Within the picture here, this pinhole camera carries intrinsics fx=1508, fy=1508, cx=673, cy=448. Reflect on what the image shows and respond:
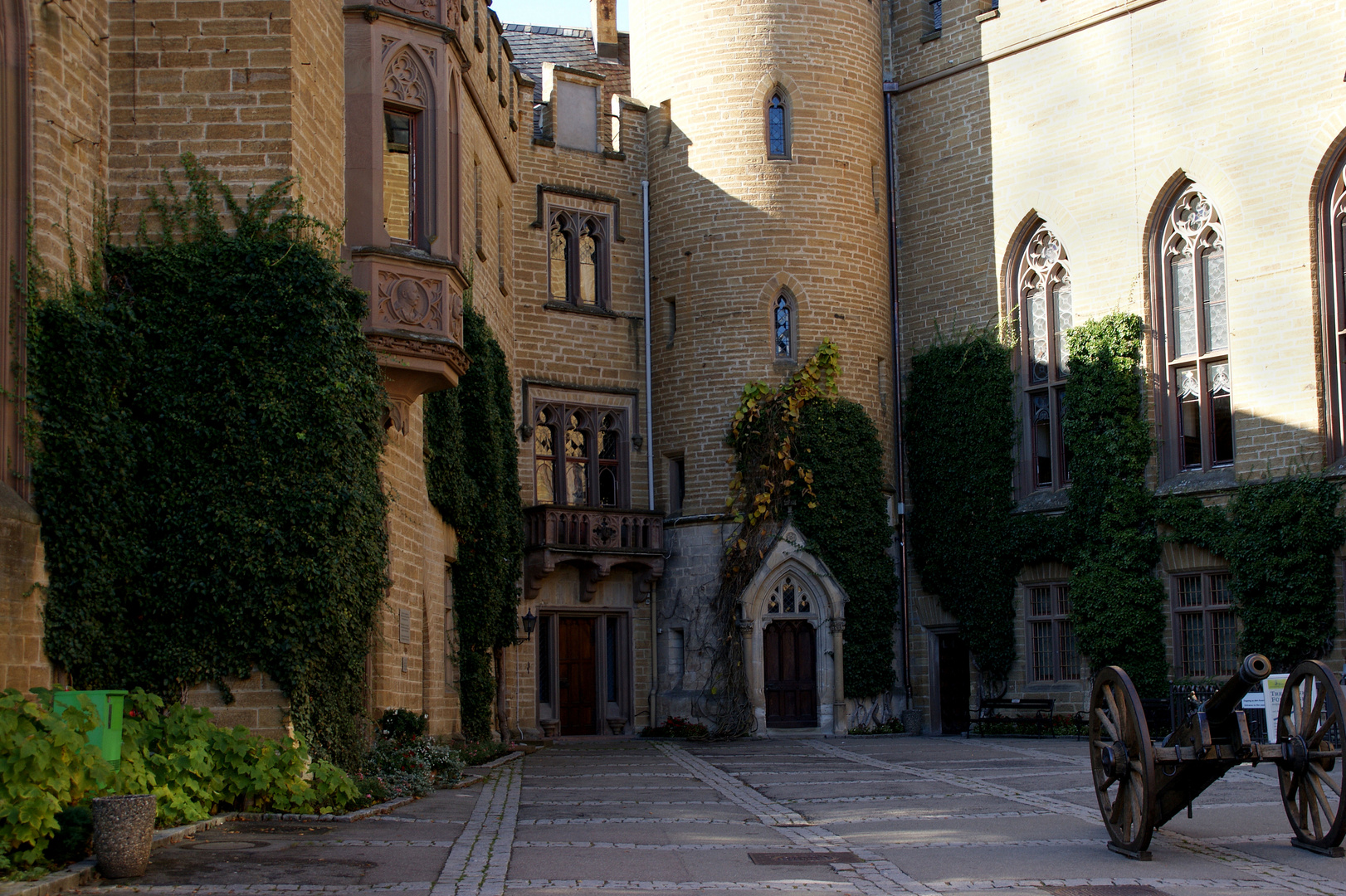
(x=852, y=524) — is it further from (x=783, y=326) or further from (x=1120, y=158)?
(x=1120, y=158)

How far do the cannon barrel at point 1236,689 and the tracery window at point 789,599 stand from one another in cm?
1428

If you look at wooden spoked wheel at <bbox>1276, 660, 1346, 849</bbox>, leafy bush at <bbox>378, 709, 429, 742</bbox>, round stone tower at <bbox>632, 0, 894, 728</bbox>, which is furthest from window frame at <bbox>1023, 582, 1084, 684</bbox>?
wooden spoked wheel at <bbox>1276, 660, 1346, 849</bbox>

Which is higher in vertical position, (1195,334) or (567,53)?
(567,53)

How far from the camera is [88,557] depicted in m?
10.9

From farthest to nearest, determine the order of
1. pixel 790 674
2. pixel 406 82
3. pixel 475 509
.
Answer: pixel 790 674, pixel 475 509, pixel 406 82

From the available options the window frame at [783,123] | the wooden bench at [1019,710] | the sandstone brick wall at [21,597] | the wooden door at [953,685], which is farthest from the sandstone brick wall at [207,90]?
the wooden door at [953,685]

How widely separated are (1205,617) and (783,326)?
7660 millimetres

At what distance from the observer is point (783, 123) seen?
79.4 feet

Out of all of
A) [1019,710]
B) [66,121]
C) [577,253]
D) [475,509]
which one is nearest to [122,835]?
[66,121]

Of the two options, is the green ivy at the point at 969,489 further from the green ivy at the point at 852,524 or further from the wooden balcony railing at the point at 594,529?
the wooden balcony railing at the point at 594,529

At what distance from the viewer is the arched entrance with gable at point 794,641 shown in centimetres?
2269

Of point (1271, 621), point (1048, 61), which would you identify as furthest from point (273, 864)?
point (1048, 61)

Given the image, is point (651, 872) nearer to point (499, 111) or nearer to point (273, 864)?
point (273, 864)

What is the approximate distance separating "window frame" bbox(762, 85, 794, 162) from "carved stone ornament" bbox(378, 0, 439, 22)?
10.1 m
